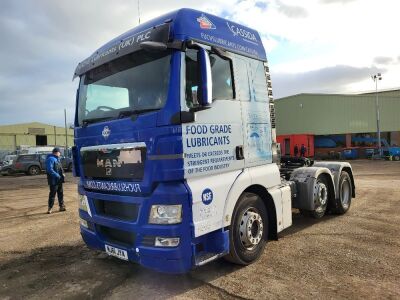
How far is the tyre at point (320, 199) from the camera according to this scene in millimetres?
7290

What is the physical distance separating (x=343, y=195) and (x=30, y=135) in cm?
6233

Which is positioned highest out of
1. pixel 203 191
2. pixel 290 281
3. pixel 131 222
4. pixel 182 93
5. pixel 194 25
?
pixel 194 25

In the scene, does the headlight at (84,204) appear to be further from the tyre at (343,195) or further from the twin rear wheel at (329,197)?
the tyre at (343,195)

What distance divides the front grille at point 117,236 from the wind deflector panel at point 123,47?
2143mm

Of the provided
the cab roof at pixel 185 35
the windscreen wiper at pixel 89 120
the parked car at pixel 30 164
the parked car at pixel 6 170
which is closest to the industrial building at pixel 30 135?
the parked car at pixel 6 170

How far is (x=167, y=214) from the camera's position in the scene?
Result: 409 centimetres

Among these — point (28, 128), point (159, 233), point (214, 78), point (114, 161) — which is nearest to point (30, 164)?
point (114, 161)

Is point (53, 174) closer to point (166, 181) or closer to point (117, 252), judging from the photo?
point (117, 252)

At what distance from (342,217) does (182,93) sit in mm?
5375

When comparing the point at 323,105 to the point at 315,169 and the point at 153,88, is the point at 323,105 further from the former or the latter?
the point at 153,88

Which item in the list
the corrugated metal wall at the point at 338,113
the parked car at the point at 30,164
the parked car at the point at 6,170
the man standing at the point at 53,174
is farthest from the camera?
the corrugated metal wall at the point at 338,113

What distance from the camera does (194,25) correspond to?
4461 mm

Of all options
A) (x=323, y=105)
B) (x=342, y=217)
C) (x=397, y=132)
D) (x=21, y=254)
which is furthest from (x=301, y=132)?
(x=21, y=254)

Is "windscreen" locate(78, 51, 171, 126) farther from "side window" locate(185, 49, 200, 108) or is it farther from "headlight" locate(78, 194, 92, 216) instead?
"headlight" locate(78, 194, 92, 216)
